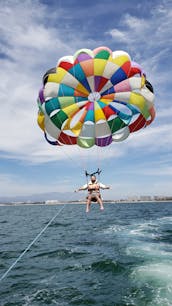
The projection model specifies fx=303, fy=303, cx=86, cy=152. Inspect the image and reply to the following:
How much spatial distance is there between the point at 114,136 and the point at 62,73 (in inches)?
154

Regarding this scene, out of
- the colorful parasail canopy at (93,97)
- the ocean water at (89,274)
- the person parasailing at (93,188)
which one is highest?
the colorful parasail canopy at (93,97)

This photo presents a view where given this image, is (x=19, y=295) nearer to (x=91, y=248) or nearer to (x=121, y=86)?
(x=91, y=248)

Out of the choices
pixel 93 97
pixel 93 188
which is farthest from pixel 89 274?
pixel 93 97

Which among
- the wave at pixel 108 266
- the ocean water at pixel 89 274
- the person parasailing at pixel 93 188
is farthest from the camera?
the wave at pixel 108 266

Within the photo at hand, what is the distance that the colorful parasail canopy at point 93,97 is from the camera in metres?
13.0

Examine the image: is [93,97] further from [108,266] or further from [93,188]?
[108,266]

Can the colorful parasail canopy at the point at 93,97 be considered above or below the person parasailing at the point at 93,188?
above

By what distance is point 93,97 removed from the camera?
13750mm

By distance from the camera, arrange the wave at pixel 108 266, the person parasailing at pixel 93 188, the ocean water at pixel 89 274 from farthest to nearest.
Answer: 1. the wave at pixel 108 266
2. the person parasailing at pixel 93 188
3. the ocean water at pixel 89 274

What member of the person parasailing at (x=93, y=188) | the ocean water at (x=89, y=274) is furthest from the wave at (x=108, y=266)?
the person parasailing at (x=93, y=188)

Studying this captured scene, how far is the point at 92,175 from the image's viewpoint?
13.3 meters

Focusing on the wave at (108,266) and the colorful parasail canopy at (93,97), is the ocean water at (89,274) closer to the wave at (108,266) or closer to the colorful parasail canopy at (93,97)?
the wave at (108,266)

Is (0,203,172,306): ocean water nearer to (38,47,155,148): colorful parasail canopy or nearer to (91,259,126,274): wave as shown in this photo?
(91,259,126,274): wave

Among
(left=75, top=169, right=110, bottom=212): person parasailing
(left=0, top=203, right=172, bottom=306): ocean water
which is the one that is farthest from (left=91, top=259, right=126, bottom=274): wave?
(left=75, top=169, right=110, bottom=212): person parasailing
